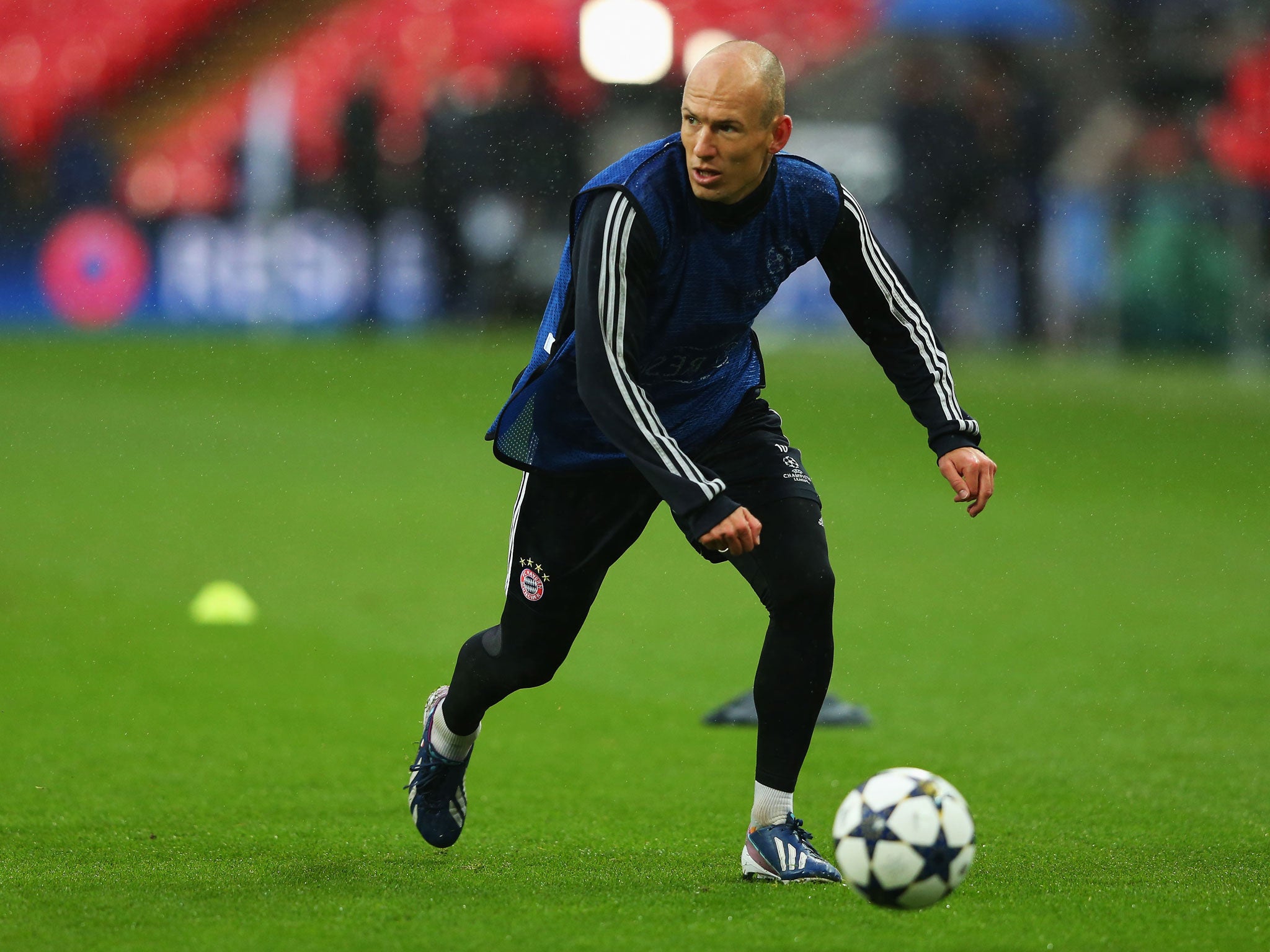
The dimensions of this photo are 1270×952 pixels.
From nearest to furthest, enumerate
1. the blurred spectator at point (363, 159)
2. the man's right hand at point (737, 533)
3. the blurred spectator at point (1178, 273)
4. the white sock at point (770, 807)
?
the man's right hand at point (737, 533) → the white sock at point (770, 807) → the blurred spectator at point (1178, 273) → the blurred spectator at point (363, 159)

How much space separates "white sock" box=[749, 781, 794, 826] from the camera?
469 centimetres

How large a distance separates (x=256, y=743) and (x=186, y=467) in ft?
25.0

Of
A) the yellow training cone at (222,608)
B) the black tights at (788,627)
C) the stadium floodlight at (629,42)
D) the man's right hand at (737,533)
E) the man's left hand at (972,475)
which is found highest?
the stadium floodlight at (629,42)

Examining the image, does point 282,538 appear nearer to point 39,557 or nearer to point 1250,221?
point 39,557

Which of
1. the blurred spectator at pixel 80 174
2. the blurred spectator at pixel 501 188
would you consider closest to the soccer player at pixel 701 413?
the blurred spectator at pixel 501 188

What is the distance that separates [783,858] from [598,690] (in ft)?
10.3

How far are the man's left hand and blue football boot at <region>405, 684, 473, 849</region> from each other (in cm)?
165

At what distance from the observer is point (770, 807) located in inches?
185

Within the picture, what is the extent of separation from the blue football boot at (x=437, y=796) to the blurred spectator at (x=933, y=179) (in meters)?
14.4

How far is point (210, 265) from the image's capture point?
20.9m

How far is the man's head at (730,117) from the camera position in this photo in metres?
4.37

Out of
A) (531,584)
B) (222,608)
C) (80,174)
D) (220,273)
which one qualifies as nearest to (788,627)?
(531,584)

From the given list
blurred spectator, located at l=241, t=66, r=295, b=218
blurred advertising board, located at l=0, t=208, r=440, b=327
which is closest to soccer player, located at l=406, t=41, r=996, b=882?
blurred advertising board, located at l=0, t=208, r=440, b=327

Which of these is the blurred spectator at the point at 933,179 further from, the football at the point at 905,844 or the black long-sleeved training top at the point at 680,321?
the football at the point at 905,844
